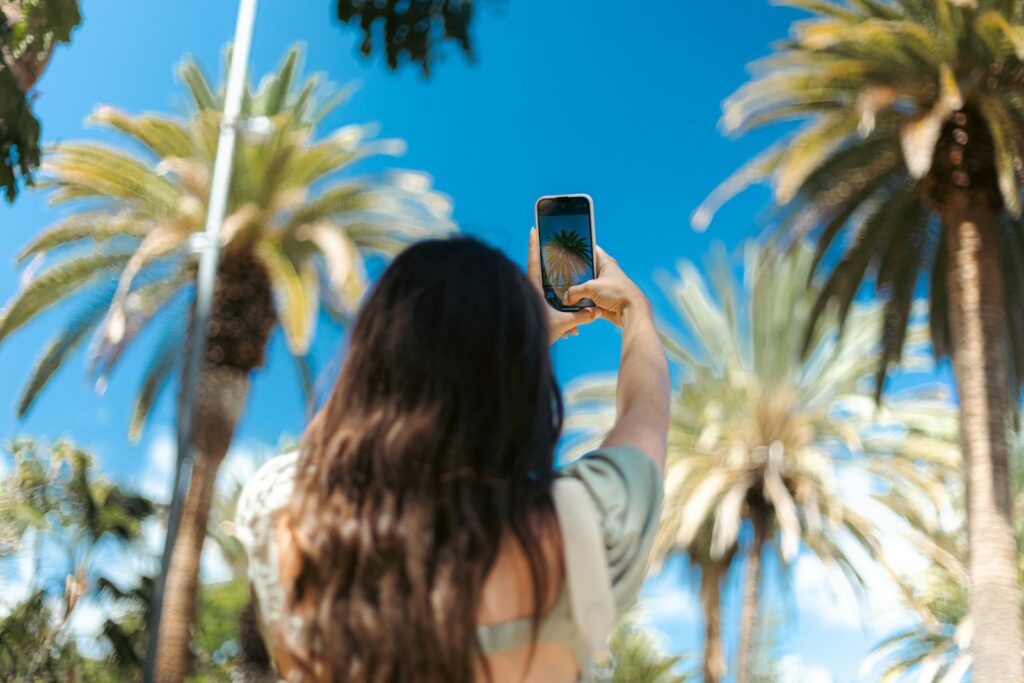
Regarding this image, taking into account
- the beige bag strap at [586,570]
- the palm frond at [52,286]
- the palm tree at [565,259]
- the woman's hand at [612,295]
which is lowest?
the beige bag strap at [586,570]

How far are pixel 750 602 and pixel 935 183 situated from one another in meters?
13.3

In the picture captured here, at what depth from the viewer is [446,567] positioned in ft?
4.54

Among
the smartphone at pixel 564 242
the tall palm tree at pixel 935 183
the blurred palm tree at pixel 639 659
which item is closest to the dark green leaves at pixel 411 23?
the smartphone at pixel 564 242

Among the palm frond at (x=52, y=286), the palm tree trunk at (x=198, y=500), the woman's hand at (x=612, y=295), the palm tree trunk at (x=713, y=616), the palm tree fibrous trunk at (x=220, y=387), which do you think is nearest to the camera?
the woman's hand at (x=612, y=295)

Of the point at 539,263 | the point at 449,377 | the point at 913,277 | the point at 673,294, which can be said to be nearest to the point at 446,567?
the point at 449,377

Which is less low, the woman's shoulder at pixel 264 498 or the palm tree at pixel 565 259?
the palm tree at pixel 565 259

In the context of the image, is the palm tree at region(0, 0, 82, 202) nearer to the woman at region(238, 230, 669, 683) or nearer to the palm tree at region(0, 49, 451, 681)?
the woman at region(238, 230, 669, 683)

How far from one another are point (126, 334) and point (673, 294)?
14812mm

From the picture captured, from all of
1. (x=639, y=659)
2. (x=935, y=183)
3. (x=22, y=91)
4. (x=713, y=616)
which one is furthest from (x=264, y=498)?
(x=639, y=659)

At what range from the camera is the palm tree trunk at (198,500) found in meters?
16.6

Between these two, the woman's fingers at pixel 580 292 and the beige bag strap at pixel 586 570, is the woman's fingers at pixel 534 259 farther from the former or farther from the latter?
the beige bag strap at pixel 586 570

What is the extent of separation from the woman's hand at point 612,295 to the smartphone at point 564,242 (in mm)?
100

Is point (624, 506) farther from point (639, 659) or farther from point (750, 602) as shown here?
point (639, 659)

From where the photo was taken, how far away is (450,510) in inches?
55.7
